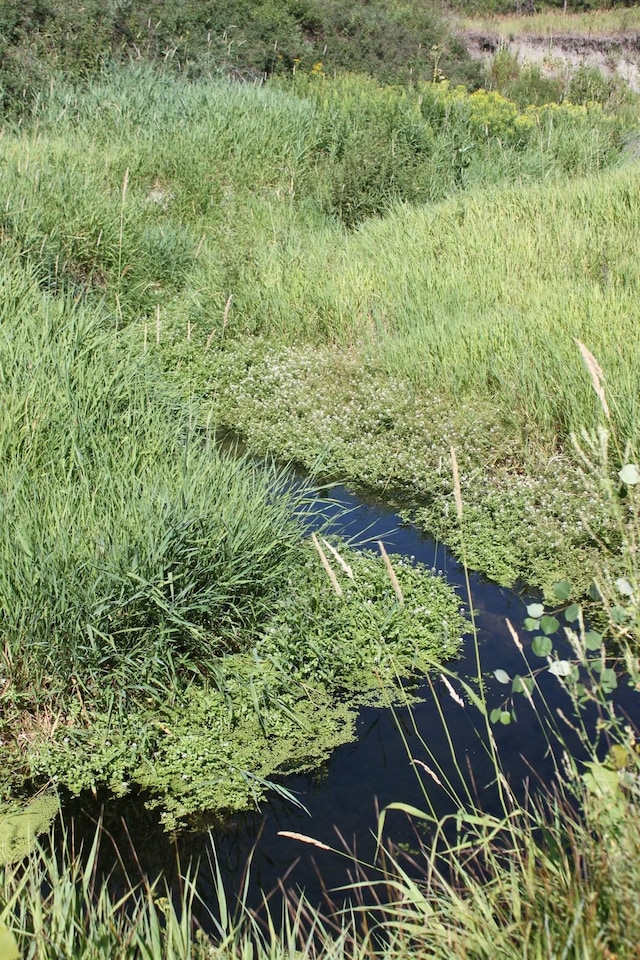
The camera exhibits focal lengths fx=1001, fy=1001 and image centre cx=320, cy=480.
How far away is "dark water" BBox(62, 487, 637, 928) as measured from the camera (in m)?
3.52

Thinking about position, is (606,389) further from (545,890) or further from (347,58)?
(347,58)

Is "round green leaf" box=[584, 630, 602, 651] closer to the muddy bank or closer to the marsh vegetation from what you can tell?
the marsh vegetation

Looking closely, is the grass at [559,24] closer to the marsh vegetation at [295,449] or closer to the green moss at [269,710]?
the marsh vegetation at [295,449]

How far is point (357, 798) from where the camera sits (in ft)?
12.6

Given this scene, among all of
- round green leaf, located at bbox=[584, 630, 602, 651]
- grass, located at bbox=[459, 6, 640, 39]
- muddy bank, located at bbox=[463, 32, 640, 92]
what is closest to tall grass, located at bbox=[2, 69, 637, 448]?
round green leaf, located at bbox=[584, 630, 602, 651]

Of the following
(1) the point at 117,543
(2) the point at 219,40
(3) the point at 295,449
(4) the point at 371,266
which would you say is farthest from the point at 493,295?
(2) the point at 219,40

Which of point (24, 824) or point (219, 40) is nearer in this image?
point (24, 824)

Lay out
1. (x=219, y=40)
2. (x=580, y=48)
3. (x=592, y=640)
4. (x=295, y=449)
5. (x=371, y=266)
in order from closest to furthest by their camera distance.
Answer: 1. (x=592, y=640)
2. (x=295, y=449)
3. (x=371, y=266)
4. (x=219, y=40)
5. (x=580, y=48)

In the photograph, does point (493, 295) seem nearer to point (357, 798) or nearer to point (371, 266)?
point (371, 266)

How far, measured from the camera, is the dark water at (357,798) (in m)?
3.52

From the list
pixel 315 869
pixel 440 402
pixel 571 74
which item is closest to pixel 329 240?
pixel 440 402

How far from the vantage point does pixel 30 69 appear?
12.6m

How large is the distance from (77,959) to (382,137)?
1043cm

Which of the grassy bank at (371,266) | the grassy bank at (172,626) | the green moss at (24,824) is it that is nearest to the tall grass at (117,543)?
the grassy bank at (172,626)
